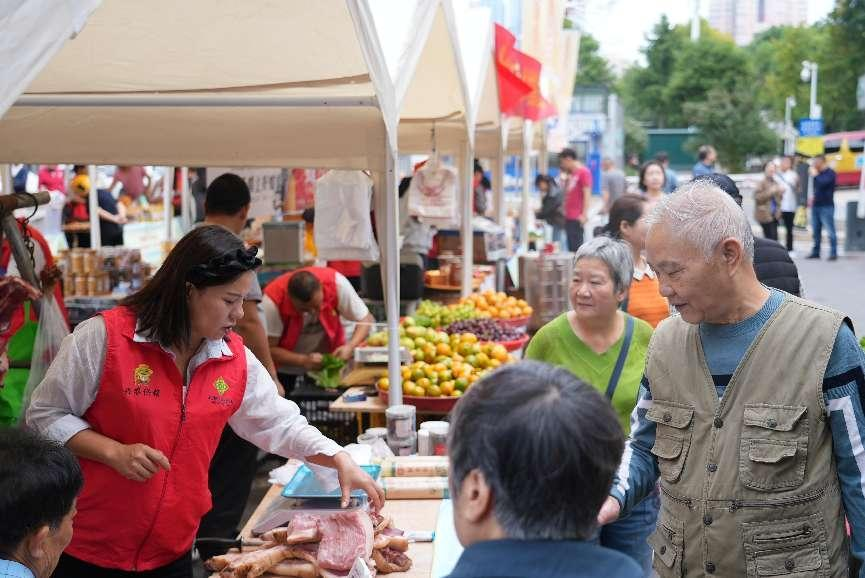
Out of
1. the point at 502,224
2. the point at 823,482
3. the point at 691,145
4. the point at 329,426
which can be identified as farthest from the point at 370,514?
the point at 691,145

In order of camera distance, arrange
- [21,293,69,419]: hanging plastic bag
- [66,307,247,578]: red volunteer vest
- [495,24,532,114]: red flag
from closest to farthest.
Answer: [66,307,247,578]: red volunteer vest, [21,293,69,419]: hanging plastic bag, [495,24,532,114]: red flag

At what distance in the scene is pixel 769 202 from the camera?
19125mm

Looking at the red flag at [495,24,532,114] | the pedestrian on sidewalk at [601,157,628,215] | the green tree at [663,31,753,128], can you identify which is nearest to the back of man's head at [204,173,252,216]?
the red flag at [495,24,532,114]

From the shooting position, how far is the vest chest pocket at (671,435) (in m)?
2.65

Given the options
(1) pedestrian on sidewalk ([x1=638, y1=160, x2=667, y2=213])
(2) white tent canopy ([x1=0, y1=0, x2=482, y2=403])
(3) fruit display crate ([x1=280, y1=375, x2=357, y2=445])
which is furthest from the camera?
(1) pedestrian on sidewalk ([x1=638, y1=160, x2=667, y2=213])

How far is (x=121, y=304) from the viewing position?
3.14m

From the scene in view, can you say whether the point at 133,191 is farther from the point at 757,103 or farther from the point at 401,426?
the point at 757,103

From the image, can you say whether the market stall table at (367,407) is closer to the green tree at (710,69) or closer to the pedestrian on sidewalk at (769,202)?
the pedestrian on sidewalk at (769,202)

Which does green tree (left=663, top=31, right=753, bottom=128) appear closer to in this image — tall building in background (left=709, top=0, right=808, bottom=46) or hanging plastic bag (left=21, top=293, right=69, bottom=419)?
hanging plastic bag (left=21, top=293, right=69, bottom=419)

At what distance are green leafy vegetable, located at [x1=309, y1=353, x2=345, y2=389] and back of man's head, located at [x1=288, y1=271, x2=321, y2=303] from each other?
44cm

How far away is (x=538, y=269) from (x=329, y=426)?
13.3 feet

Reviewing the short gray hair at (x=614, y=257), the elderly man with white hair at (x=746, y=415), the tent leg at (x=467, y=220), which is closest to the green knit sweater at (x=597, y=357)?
the short gray hair at (x=614, y=257)

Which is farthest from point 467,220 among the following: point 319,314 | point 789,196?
point 789,196

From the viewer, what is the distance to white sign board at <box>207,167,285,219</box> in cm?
886
